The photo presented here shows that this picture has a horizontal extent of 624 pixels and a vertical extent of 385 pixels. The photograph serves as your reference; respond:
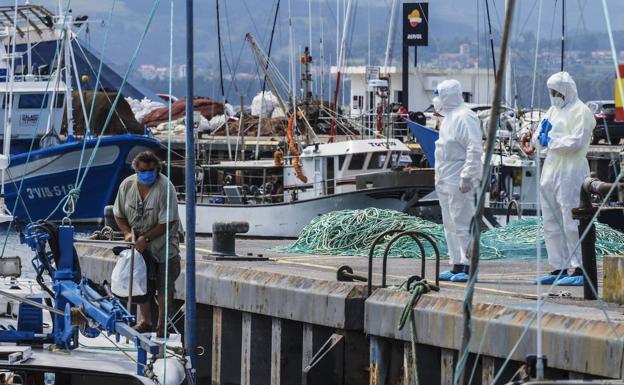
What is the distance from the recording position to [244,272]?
13.6m

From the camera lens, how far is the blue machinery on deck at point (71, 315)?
973 cm

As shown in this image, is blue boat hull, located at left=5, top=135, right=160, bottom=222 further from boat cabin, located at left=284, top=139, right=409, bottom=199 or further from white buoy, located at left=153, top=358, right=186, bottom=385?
white buoy, located at left=153, top=358, right=186, bottom=385

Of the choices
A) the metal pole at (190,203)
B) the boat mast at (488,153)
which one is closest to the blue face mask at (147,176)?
the metal pole at (190,203)

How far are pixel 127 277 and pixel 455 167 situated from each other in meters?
3.10

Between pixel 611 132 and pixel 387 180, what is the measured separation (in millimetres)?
14402

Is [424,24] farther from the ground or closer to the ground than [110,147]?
farther from the ground

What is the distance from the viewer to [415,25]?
159 feet

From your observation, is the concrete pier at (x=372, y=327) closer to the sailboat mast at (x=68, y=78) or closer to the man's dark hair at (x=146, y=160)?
the man's dark hair at (x=146, y=160)

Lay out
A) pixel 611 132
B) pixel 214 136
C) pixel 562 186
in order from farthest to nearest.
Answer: pixel 214 136
pixel 611 132
pixel 562 186

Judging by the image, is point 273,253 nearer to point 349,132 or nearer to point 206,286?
point 206,286

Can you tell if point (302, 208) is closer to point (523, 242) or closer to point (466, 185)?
point (523, 242)

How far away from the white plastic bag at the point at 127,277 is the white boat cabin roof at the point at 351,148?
745 inches

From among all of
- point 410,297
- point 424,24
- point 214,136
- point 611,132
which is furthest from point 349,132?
point 410,297

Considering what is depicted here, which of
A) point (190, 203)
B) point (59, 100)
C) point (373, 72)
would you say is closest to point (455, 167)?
point (190, 203)
